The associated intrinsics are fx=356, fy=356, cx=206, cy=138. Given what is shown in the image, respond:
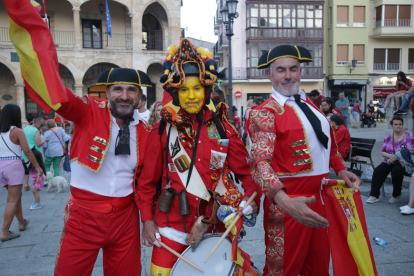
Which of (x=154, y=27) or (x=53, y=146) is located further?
(x=154, y=27)

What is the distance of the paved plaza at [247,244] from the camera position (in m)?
4.16

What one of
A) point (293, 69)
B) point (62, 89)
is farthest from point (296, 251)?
point (62, 89)

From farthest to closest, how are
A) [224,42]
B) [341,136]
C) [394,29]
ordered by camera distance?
1. [224,42]
2. [394,29]
3. [341,136]

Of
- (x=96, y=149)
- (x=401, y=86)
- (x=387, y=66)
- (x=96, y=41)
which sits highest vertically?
(x=96, y=41)

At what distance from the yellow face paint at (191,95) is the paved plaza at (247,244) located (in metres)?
1.49

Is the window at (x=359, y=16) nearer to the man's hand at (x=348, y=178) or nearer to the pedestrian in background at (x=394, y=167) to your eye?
the pedestrian in background at (x=394, y=167)

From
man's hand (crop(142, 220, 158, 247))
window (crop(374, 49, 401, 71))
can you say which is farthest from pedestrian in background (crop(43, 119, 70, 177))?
window (crop(374, 49, 401, 71))

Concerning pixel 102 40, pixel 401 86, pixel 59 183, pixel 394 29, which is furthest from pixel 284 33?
pixel 59 183

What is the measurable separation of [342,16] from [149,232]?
35.8 m

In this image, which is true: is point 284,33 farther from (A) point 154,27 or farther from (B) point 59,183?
(B) point 59,183

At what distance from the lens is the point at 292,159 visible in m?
2.54

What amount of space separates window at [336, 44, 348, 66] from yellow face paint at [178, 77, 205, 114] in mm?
33836

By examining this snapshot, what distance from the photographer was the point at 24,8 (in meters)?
2.20

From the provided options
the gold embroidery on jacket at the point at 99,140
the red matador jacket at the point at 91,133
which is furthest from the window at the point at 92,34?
the gold embroidery on jacket at the point at 99,140
